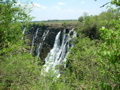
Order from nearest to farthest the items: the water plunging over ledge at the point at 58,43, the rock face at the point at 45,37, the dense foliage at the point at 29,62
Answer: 1. the dense foliage at the point at 29,62
2. the water plunging over ledge at the point at 58,43
3. the rock face at the point at 45,37

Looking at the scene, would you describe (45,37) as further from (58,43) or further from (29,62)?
(29,62)

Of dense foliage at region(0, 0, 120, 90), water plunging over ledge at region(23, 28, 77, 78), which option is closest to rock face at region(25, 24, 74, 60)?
water plunging over ledge at region(23, 28, 77, 78)

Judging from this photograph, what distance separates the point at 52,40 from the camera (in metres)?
28.7

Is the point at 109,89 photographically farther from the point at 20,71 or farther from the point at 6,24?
the point at 6,24

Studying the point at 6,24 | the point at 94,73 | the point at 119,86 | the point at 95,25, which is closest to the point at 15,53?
the point at 6,24

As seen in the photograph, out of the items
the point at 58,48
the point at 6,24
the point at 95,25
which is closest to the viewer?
the point at 6,24

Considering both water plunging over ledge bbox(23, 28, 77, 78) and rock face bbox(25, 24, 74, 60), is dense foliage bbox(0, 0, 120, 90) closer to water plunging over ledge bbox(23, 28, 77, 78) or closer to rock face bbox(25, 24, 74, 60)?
water plunging over ledge bbox(23, 28, 77, 78)

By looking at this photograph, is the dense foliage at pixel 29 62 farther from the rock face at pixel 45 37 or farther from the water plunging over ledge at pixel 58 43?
the rock face at pixel 45 37

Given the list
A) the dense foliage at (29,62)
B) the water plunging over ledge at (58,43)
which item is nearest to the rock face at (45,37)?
the water plunging over ledge at (58,43)

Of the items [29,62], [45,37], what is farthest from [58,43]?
[29,62]

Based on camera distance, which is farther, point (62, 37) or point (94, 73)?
point (62, 37)

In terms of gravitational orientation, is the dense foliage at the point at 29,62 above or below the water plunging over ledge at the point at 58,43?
above

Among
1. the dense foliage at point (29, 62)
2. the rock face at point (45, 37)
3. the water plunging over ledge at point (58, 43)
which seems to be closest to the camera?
the dense foliage at point (29, 62)

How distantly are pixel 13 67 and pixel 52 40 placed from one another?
2430cm
